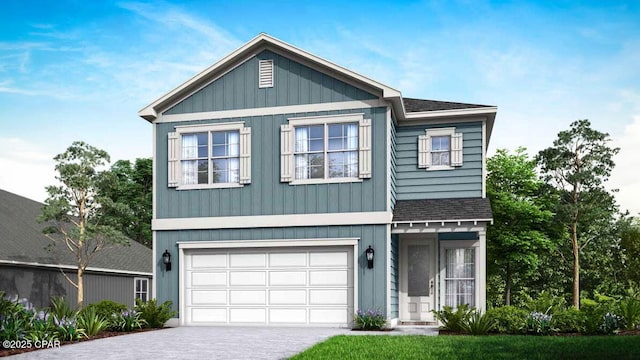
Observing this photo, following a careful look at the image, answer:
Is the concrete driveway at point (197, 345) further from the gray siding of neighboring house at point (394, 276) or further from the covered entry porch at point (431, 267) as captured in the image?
the covered entry porch at point (431, 267)

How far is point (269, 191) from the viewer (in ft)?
59.3

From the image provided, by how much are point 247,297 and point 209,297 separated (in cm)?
104

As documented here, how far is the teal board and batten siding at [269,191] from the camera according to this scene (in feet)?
57.3

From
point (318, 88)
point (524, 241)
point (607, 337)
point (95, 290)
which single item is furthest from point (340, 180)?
point (524, 241)

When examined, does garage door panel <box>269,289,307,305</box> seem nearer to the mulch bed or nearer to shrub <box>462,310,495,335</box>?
the mulch bed

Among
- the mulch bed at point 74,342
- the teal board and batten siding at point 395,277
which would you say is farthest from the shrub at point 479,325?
the mulch bed at point 74,342

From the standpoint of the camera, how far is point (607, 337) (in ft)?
44.0

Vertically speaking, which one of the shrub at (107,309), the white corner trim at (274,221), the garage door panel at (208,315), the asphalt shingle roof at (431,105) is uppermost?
the asphalt shingle roof at (431,105)

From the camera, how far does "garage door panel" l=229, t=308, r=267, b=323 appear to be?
18094 millimetres

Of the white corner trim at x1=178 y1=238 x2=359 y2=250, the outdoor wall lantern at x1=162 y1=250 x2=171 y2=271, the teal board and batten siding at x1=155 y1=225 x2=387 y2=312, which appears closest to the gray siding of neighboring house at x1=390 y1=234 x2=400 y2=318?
the teal board and batten siding at x1=155 y1=225 x2=387 y2=312

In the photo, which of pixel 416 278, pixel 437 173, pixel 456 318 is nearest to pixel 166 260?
pixel 416 278

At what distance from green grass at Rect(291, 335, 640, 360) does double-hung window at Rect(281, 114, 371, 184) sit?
5.05 metres

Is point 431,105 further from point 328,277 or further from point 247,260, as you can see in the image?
point 247,260

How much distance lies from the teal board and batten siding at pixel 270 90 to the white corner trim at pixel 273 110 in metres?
0.10
